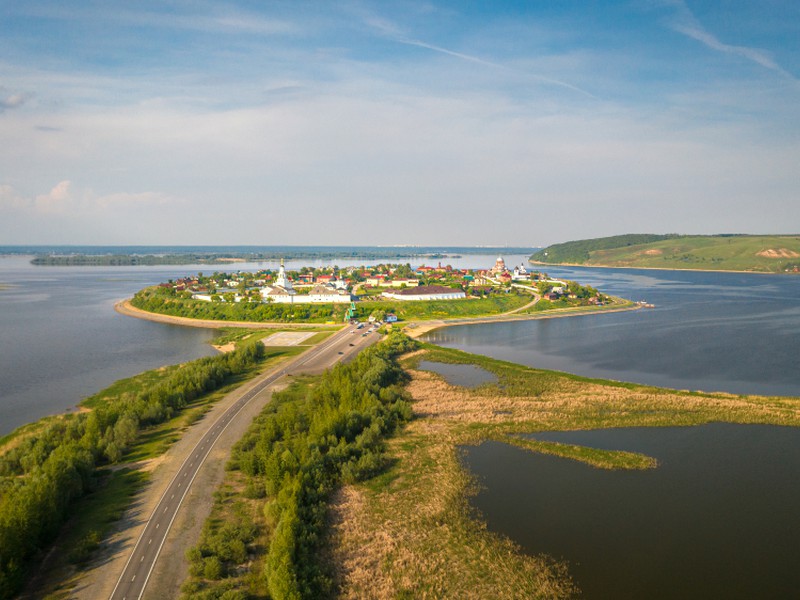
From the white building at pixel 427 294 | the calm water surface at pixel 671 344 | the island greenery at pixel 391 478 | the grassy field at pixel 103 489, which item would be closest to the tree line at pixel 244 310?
the white building at pixel 427 294

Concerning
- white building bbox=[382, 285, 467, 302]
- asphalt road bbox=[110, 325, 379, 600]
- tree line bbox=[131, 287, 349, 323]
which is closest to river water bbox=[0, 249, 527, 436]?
tree line bbox=[131, 287, 349, 323]

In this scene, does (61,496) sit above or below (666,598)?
above

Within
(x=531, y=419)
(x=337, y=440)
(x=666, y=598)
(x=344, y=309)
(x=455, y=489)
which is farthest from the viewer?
(x=344, y=309)

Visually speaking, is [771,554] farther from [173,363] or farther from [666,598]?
[173,363]

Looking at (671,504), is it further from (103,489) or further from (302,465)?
(103,489)

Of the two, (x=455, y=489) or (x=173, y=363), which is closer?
(x=455, y=489)

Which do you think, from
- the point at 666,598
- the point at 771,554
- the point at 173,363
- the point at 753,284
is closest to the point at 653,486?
the point at 771,554

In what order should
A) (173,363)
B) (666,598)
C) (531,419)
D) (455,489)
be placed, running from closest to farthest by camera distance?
1. (666,598)
2. (455,489)
3. (531,419)
4. (173,363)

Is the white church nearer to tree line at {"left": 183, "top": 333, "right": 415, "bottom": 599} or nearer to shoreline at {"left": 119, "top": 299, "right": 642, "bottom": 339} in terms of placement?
shoreline at {"left": 119, "top": 299, "right": 642, "bottom": 339}
